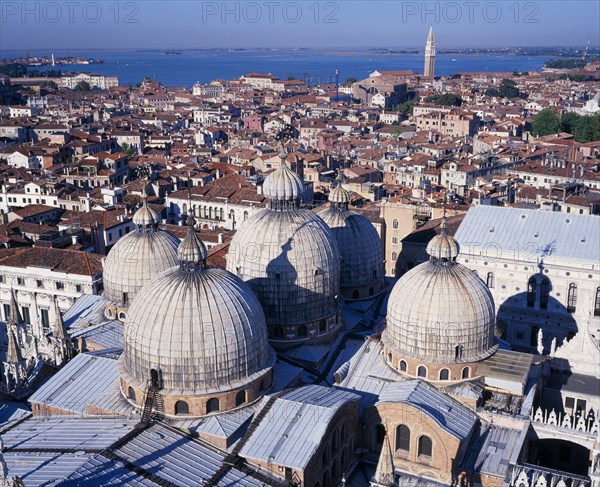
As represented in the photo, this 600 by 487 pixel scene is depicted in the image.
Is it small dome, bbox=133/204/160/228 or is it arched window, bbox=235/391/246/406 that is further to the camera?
small dome, bbox=133/204/160/228

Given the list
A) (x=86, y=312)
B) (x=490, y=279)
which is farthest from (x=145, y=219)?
(x=490, y=279)

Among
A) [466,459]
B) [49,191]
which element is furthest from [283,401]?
[49,191]

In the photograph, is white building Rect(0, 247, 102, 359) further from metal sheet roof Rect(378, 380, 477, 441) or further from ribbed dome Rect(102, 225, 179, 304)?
metal sheet roof Rect(378, 380, 477, 441)

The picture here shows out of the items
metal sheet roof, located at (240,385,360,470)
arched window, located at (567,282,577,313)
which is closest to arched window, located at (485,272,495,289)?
arched window, located at (567,282,577,313)

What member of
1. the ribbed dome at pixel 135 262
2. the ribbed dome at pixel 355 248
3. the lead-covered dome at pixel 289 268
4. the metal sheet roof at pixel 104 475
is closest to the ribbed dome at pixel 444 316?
the lead-covered dome at pixel 289 268

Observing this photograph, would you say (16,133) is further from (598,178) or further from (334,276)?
(334,276)
